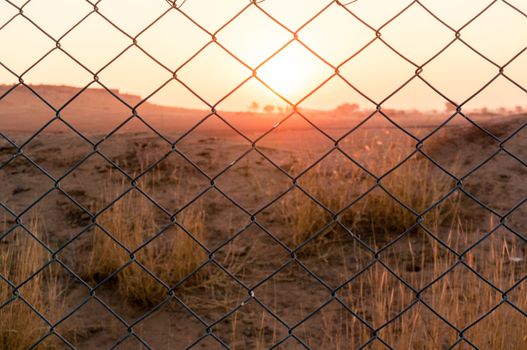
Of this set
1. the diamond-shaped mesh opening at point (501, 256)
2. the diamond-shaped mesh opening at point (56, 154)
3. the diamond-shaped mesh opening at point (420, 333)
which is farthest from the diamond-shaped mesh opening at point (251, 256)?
the diamond-shaped mesh opening at point (56, 154)

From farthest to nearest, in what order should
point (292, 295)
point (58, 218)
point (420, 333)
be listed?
point (58, 218)
point (292, 295)
point (420, 333)

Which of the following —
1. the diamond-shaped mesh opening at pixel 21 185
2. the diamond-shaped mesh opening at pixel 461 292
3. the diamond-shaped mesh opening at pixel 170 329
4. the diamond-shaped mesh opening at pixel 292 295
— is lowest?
the diamond-shaped mesh opening at pixel 170 329

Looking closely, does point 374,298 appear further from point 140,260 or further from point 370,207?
point 140,260

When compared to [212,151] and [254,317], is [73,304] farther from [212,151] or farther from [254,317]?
[212,151]

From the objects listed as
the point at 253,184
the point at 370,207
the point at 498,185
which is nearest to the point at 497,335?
the point at 370,207

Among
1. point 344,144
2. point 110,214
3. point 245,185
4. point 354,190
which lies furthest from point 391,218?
point 344,144

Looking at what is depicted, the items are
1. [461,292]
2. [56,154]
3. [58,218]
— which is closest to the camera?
[461,292]

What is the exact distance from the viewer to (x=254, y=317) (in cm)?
407

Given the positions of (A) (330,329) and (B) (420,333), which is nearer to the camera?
(B) (420,333)

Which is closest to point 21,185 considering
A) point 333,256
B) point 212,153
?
point 212,153

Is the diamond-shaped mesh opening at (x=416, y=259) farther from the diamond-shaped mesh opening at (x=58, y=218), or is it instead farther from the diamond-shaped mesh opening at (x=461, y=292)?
the diamond-shaped mesh opening at (x=58, y=218)

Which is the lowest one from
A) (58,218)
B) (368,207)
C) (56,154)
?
(58,218)

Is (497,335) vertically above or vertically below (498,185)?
below

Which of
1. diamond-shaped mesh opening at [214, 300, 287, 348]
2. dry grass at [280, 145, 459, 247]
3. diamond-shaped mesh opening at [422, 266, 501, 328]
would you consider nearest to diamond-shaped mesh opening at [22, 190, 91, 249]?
dry grass at [280, 145, 459, 247]
